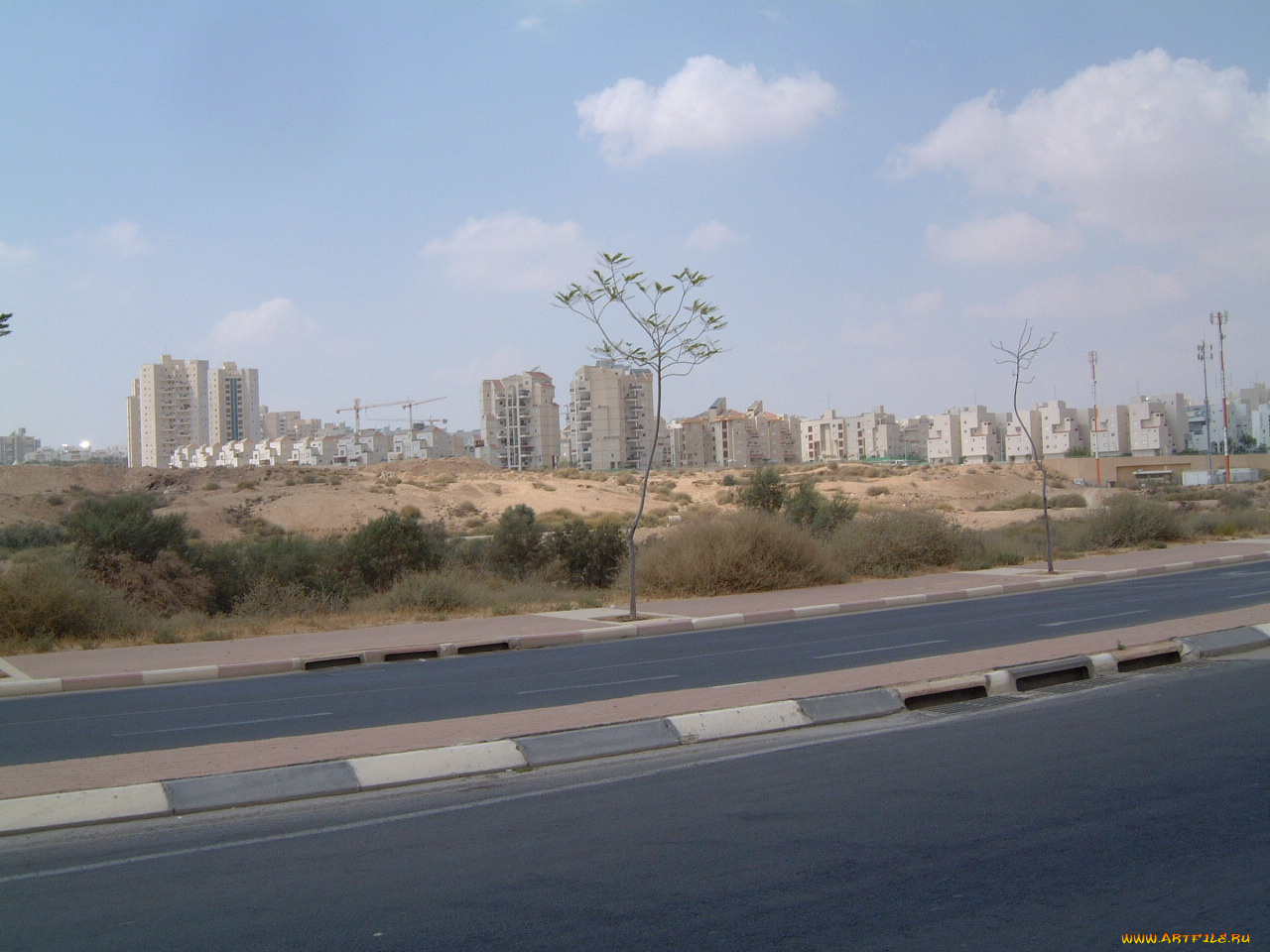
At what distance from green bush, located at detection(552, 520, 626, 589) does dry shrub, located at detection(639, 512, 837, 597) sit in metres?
4.10

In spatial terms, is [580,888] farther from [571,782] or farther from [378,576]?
[378,576]

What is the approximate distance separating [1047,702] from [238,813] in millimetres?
7133

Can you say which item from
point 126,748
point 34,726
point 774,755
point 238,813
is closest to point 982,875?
point 774,755

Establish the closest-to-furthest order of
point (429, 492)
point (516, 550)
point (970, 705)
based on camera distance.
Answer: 1. point (970, 705)
2. point (516, 550)
3. point (429, 492)

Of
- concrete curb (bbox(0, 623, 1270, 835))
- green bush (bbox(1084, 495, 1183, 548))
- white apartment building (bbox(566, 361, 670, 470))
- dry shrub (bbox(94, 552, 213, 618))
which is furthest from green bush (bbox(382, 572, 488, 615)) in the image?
white apartment building (bbox(566, 361, 670, 470))

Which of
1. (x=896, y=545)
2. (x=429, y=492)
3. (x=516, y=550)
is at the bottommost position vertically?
(x=896, y=545)

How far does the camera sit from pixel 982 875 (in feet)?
16.8

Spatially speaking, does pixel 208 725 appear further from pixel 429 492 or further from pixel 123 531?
pixel 429 492

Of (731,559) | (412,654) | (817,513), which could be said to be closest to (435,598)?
(412,654)

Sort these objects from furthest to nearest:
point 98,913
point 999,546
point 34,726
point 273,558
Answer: point 999,546 → point 273,558 → point 34,726 → point 98,913

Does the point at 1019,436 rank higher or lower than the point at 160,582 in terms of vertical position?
higher

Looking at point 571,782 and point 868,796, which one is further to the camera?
point 571,782

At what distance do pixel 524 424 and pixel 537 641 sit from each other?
165697mm

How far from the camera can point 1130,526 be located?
33.7m
